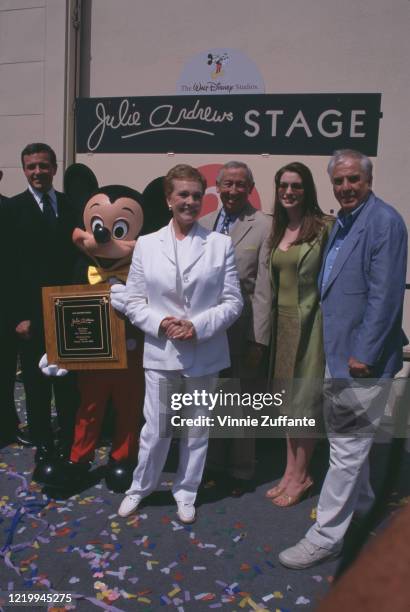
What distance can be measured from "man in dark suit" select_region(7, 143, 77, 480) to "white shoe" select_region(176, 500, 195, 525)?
0.89 metres

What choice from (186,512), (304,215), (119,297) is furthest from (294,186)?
(186,512)

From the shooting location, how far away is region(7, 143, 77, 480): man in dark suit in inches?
127

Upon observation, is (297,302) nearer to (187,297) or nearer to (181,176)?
(187,297)

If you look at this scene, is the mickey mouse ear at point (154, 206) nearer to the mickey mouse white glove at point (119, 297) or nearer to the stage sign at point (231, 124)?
the mickey mouse white glove at point (119, 297)

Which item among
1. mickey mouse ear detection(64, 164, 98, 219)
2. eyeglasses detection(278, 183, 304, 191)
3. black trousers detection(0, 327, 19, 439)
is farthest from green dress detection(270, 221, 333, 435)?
Result: black trousers detection(0, 327, 19, 439)

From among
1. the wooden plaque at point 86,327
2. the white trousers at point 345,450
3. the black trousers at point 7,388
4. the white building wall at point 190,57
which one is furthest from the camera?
the white building wall at point 190,57

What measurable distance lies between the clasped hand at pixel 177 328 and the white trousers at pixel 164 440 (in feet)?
0.73

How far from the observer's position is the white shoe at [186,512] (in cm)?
276

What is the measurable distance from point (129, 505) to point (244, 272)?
4.70ft

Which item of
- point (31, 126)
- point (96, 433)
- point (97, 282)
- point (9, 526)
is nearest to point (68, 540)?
point (9, 526)

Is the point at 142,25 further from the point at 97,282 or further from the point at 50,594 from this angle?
the point at 50,594

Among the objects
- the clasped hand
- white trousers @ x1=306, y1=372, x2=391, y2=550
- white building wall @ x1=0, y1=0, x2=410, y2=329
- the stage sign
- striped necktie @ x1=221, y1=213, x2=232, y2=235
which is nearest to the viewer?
white trousers @ x1=306, y1=372, x2=391, y2=550

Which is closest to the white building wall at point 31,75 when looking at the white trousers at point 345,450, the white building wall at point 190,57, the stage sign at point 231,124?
the white building wall at point 190,57

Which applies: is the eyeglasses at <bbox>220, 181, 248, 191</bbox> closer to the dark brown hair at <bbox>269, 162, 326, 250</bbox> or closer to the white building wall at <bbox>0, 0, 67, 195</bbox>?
the dark brown hair at <bbox>269, 162, 326, 250</bbox>
